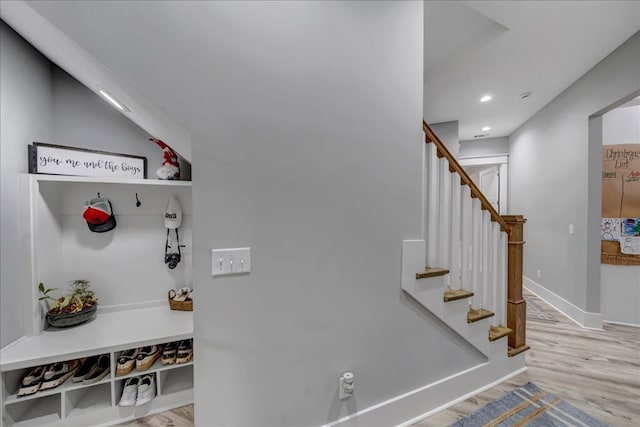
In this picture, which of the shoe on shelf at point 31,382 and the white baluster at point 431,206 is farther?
the white baluster at point 431,206

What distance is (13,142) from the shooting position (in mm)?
1257

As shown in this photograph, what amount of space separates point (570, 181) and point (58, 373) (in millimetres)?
4952

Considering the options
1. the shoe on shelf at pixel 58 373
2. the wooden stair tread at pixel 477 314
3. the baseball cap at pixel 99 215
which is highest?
the baseball cap at pixel 99 215

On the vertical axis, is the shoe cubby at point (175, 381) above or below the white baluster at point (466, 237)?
below

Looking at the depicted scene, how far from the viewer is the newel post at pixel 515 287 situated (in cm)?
190

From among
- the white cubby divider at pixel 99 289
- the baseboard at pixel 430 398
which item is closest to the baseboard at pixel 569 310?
the baseboard at pixel 430 398

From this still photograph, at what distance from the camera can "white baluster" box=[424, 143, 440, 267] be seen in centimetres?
159

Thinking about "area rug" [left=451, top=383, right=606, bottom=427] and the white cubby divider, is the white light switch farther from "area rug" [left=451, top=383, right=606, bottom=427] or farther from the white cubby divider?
"area rug" [left=451, top=383, right=606, bottom=427]

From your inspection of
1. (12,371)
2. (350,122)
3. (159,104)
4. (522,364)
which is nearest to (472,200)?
(350,122)

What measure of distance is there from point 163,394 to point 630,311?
15.3 feet

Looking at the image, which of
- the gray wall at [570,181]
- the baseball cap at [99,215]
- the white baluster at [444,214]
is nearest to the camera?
the baseball cap at [99,215]

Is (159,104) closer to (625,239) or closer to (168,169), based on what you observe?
(168,169)

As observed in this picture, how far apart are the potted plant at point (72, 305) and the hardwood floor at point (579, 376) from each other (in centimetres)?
67

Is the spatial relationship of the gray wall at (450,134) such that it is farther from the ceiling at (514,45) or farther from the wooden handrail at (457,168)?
the wooden handrail at (457,168)
